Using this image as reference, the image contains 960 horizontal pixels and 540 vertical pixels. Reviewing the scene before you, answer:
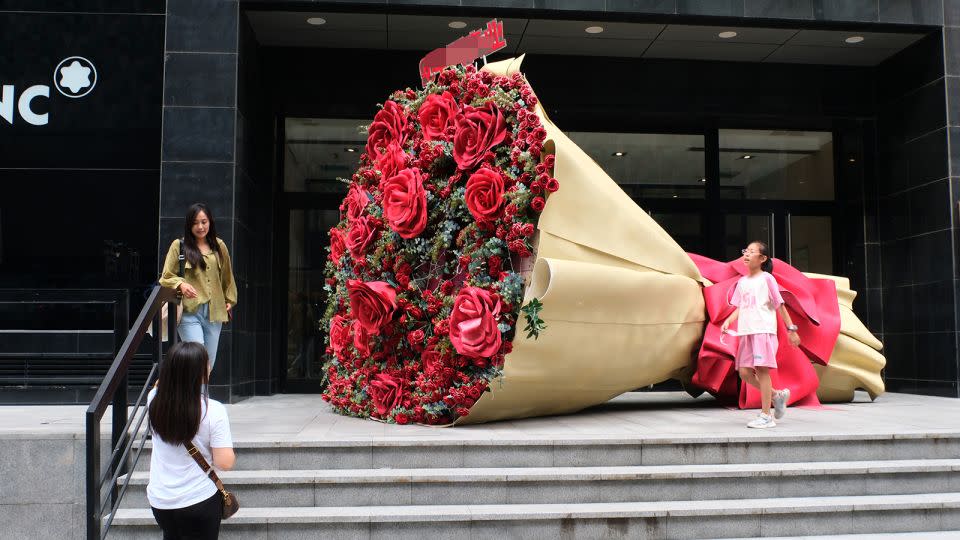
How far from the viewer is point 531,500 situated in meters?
5.57

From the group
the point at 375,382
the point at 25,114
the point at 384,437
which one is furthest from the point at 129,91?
the point at 384,437

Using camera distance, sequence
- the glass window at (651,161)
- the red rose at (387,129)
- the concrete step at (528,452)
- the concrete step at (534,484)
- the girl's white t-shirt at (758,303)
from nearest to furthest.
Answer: the concrete step at (534,484)
the concrete step at (528,452)
the girl's white t-shirt at (758,303)
the red rose at (387,129)
the glass window at (651,161)

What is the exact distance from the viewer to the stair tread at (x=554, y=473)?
555 cm

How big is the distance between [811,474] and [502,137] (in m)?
3.47

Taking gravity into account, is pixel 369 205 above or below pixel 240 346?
above

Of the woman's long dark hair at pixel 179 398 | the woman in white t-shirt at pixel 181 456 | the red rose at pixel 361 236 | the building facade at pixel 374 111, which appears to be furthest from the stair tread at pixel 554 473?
the building facade at pixel 374 111

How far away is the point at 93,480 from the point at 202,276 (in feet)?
8.00

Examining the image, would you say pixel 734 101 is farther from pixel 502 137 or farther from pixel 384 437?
pixel 384 437

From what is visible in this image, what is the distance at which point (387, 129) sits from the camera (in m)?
8.23

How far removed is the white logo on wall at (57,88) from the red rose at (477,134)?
19.6 feet

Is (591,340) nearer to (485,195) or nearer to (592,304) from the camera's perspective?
(592,304)

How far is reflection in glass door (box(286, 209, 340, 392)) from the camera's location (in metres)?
12.3

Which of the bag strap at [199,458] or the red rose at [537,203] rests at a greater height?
the red rose at [537,203]

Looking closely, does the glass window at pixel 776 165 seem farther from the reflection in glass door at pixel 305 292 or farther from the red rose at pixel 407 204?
the red rose at pixel 407 204
